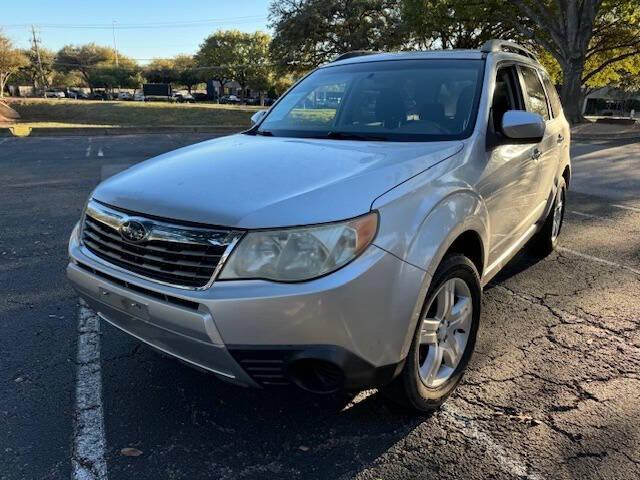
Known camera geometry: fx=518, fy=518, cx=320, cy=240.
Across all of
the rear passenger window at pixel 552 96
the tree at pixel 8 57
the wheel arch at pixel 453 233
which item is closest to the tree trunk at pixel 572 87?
the rear passenger window at pixel 552 96

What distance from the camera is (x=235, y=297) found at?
204cm

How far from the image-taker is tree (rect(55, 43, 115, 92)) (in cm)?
8762

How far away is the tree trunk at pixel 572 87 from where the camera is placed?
22906mm

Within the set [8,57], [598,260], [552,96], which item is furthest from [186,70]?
[598,260]

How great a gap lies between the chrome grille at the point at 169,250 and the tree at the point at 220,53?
80204 mm

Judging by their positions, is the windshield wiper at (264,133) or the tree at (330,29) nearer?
the windshield wiper at (264,133)

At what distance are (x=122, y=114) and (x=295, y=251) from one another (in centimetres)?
3149

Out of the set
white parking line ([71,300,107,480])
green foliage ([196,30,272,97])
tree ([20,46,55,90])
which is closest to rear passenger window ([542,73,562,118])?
white parking line ([71,300,107,480])

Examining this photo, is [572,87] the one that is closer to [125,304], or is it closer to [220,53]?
[125,304]

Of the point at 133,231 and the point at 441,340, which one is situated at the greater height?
the point at 133,231

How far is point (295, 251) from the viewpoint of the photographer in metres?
2.06

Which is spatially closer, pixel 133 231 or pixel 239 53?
pixel 133 231

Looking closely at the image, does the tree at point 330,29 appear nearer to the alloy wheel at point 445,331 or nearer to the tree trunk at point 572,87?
the tree trunk at point 572,87

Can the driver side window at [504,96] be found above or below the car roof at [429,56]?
below
